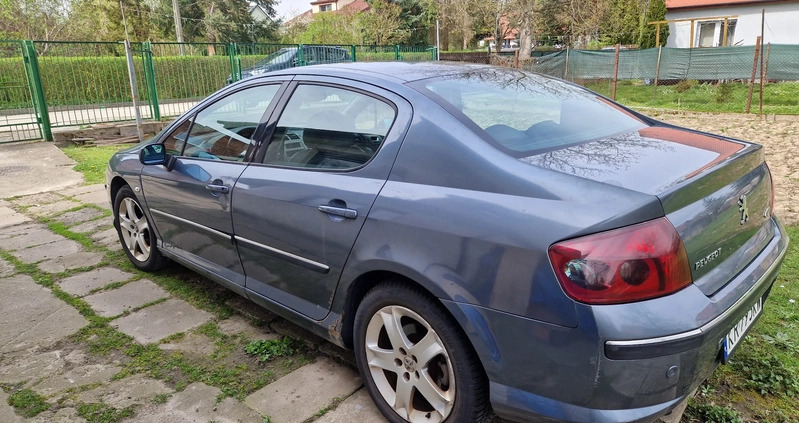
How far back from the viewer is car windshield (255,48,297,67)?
47.4 ft

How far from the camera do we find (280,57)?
14609mm

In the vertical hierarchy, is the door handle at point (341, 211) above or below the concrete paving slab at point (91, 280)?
above

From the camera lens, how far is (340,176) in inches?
94.7

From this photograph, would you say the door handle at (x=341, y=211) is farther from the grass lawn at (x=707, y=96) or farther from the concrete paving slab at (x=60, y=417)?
the grass lawn at (x=707, y=96)

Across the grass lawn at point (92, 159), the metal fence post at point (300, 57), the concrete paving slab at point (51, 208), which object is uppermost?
the metal fence post at point (300, 57)

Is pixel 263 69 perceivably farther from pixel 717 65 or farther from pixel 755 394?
pixel 755 394

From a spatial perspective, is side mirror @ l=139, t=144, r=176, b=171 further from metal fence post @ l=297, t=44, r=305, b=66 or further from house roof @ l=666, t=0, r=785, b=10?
house roof @ l=666, t=0, r=785, b=10

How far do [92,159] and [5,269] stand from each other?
5.67m

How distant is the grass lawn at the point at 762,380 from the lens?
2326 millimetres

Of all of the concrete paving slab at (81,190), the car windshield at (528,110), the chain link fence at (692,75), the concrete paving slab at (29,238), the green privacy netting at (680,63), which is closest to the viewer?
the car windshield at (528,110)

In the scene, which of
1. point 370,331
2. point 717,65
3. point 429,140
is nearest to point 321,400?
point 370,331

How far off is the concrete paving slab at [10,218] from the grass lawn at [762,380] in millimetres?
6367

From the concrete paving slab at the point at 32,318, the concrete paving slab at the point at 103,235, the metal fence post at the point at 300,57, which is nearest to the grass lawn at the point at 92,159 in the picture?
the concrete paving slab at the point at 103,235

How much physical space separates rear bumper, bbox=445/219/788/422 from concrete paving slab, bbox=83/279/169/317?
2.65 meters
